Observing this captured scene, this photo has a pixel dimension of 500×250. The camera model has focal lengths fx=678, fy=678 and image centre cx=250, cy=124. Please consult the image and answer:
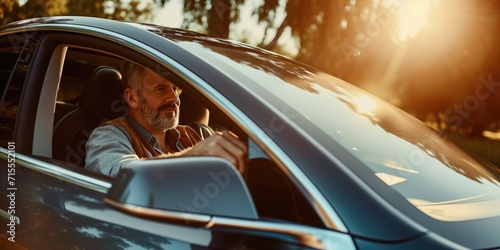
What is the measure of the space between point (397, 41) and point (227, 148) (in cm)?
2396

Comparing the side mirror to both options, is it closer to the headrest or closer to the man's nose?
the man's nose

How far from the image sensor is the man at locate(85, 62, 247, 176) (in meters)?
2.77

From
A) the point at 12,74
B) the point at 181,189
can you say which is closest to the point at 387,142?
the point at 181,189

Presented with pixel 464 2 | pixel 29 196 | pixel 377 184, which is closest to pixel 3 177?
pixel 29 196

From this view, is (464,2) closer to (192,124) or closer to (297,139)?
(192,124)

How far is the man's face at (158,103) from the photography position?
3.12 meters

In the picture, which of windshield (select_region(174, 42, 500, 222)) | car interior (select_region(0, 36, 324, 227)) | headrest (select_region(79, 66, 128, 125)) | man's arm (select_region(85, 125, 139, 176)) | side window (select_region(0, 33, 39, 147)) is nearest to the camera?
car interior (select_region(0, 36, 324, 227))

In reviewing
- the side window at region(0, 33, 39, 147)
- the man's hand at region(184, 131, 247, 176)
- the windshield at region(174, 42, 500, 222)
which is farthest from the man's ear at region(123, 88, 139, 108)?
the man's hand at region(184, 131, 247, 176)

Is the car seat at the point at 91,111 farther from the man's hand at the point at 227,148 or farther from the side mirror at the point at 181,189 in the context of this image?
the side mirror at the point at 181,189

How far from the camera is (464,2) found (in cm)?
2344

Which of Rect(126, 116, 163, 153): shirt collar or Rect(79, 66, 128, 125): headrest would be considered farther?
Rect(79, 66, 128, 125): headrest

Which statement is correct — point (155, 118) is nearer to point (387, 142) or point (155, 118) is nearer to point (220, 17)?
point (387, 142)

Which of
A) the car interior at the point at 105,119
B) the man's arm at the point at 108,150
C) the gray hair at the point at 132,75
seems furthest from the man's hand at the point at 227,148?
the gray hair at the point at 132,75

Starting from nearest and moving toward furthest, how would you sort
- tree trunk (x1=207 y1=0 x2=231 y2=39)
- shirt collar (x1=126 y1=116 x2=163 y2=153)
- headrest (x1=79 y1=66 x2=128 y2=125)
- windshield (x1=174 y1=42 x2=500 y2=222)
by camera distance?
windshield (x1=174 y1=42 x2=500 y2=222) → shirt collar (x1=126 y1=116 x2=163 y2=153) → headrest (x1=79 y1=66 x2=128 y2=125) → tree trunk (x1=207 y1=0 x2=231 y2=39)
